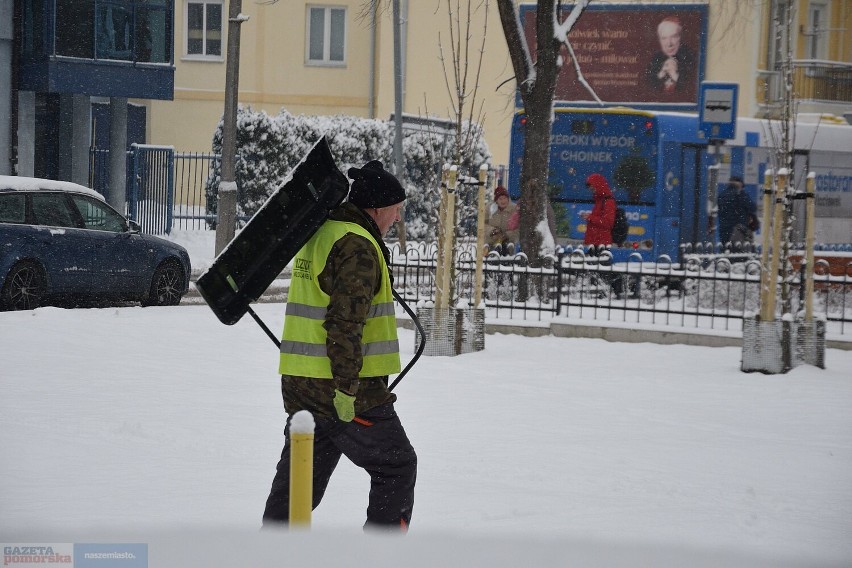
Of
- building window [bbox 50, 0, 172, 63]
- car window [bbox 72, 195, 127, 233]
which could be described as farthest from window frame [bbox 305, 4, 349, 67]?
car window [bbox 72, 195, 127, 233]

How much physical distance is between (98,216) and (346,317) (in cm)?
1156

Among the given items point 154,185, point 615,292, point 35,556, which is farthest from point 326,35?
point 35,556

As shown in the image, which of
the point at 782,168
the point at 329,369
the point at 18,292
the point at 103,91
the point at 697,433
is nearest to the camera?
the point at 329,369

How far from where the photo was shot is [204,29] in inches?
1452

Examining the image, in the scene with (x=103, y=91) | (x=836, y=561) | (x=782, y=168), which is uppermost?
(x=103, y=91)

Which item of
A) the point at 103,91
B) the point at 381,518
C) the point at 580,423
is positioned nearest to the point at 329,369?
the point at 381,518

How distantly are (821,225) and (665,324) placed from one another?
1056 centimetres

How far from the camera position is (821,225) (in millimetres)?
23500

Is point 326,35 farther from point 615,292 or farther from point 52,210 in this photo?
point 615,292

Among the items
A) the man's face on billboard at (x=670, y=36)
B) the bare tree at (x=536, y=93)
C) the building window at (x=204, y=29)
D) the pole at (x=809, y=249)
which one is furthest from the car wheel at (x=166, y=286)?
the man's face on billboard at (x=670, y=36)

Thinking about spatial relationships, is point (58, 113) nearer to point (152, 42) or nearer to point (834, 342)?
point (152, 42)

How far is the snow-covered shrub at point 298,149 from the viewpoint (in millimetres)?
27125

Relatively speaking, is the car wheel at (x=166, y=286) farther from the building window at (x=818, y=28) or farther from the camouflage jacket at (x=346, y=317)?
the building window at (x=818, y=28)

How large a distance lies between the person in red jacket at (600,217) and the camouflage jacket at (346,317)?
13.1 meters
